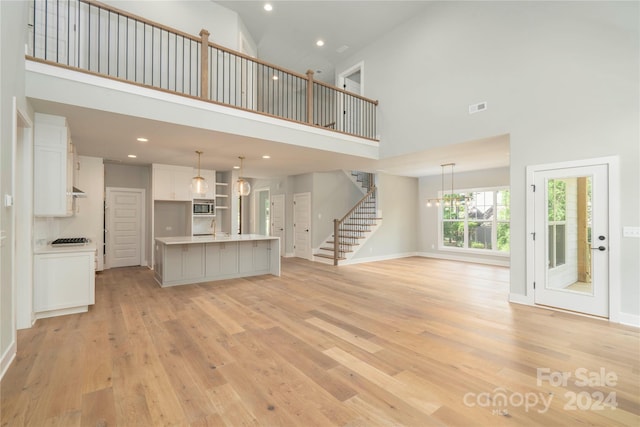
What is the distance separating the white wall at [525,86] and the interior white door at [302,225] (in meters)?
3.48

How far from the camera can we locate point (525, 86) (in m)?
4.38

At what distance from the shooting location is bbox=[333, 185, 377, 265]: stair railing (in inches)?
334

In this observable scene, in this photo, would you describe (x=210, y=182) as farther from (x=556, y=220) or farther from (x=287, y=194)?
(x=556, y=220)

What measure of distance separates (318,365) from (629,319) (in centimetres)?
391

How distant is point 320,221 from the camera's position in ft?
29.1

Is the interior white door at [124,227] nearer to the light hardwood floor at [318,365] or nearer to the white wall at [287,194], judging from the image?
the light hardwood floor at [318,365]

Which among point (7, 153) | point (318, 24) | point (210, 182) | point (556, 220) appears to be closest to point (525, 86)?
point (556, 220)

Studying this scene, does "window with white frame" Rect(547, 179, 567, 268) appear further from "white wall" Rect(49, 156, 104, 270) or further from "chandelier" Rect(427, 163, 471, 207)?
"white wall" Rect(49, 156, 104, 270)

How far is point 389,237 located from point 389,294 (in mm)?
4274

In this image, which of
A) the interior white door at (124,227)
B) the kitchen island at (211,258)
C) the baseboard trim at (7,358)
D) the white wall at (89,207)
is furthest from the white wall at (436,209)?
the baseboard trim at (7,358)

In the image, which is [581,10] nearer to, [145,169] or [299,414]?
[299,414]

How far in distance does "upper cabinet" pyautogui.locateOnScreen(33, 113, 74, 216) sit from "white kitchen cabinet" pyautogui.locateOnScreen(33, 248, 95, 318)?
597 millimetres

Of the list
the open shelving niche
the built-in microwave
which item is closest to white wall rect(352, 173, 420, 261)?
the open shelving niche

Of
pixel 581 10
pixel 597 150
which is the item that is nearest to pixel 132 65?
pixel 581 10
